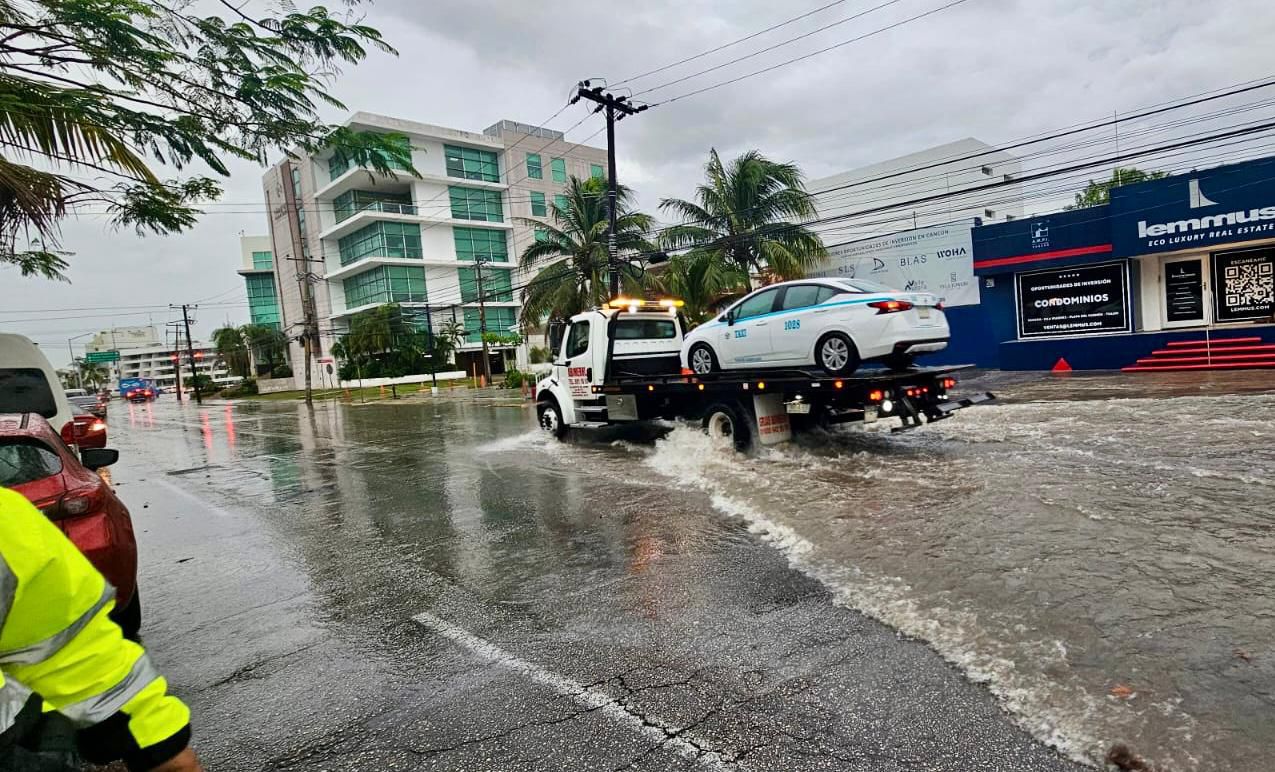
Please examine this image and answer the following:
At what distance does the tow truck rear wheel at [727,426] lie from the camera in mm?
9250

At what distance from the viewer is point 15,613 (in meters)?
1.36

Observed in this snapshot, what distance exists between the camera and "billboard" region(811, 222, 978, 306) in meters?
20.4

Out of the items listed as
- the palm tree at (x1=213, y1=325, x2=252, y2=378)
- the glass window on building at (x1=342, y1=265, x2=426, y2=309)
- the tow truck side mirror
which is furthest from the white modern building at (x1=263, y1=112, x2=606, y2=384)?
the tow truck side mirror

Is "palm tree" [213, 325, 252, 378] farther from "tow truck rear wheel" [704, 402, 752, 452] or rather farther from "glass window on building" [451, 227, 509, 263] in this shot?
"tow truck rear wheel" [704, 402, 752, 452]

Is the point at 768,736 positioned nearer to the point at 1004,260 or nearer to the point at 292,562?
the point at 292,562

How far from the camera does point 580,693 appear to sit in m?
3.20

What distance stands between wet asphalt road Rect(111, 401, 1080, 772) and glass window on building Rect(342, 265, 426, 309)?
44.9m

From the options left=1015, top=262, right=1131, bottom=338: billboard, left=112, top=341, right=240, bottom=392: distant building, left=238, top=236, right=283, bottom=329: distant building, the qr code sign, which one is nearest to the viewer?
the qr code sign

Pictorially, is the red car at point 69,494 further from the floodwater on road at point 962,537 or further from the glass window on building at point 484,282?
the glass window on building at point 484,282

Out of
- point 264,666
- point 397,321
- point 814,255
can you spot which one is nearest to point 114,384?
point 397,321

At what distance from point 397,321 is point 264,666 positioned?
46.5 meters

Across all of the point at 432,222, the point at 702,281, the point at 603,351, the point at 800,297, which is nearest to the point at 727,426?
the point at 800,297

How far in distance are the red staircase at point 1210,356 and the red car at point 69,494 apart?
64.9 ft

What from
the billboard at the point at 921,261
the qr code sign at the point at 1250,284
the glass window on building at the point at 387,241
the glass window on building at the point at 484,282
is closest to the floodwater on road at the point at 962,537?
the qr code sign at the point at 1250,284
